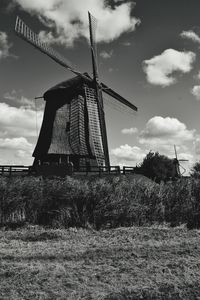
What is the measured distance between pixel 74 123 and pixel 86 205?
14.6m

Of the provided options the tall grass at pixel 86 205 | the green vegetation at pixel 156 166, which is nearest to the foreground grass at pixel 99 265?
the tall grass at pixel 86 205

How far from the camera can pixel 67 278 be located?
4.69 meters

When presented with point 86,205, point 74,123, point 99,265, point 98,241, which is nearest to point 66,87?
point 74,123

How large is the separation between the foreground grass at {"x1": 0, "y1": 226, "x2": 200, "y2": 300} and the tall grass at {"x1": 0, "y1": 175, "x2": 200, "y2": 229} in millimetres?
980

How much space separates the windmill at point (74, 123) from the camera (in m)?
23.2

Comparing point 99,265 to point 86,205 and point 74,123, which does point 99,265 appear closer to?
point 86,205

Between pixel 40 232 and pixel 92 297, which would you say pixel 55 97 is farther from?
pixel 92 297

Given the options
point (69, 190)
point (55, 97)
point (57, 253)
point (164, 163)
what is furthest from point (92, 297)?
point (164, 163)

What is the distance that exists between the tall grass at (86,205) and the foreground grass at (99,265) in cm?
98

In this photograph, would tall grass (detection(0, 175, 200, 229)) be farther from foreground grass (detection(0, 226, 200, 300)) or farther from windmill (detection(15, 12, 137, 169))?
windmill (detection(15, 12, 137, 169))

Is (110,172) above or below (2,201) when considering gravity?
above

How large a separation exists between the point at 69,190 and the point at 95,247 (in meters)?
3.05

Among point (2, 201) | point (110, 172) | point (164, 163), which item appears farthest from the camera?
point (164, 163)

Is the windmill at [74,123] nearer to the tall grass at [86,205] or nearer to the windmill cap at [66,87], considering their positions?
the windmill cap at [66,87]
